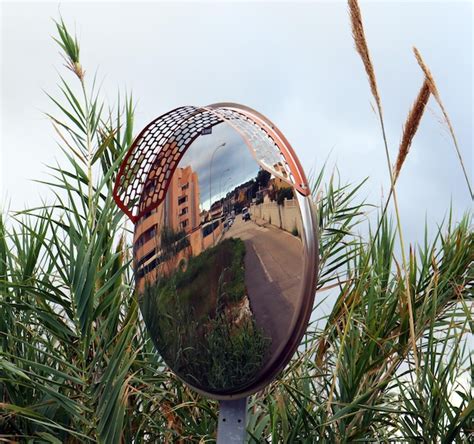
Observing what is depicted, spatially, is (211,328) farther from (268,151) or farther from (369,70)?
(369,70)

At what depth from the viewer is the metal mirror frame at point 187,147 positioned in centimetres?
192

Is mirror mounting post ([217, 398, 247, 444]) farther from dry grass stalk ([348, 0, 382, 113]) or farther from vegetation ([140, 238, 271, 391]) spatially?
dry grass stalk ([348, 0, 382, 113])

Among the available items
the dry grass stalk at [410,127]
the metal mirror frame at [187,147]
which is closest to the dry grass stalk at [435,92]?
the dry grass stalk at [410,127]

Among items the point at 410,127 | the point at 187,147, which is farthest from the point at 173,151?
the point at 410,127

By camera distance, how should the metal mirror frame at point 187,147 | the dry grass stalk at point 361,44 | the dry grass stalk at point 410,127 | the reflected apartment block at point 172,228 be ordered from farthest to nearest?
1. the dry grass stalk at point 410,127
2. the dry grass stalk at point 361,44
3. the reflected apartment block at point 172,228
4. the metal mirror frame at point 187,147

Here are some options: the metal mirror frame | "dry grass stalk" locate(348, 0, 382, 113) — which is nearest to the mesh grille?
the metal mirror frame

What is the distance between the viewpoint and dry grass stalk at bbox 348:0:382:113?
255 cm

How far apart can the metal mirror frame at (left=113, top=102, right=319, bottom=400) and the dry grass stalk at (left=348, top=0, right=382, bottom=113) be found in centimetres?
52

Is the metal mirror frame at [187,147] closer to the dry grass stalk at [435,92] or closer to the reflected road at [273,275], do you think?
the reflected road at [273,275]

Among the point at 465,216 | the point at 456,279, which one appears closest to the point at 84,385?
the point at 456,279

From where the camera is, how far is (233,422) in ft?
6.86

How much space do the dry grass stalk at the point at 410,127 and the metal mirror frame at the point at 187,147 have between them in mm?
678

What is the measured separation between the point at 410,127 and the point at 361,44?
32 centimetres

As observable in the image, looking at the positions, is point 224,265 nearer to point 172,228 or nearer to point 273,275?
point 273,275
